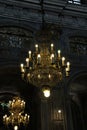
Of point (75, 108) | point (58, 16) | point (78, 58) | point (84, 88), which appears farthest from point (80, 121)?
point (58, 16)

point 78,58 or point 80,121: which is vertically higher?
point 78,58

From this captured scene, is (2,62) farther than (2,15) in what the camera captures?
No

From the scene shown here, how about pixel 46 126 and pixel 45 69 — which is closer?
pixel 45 69

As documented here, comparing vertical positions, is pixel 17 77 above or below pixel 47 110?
above

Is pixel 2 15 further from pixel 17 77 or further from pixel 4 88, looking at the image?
pixel 4 88

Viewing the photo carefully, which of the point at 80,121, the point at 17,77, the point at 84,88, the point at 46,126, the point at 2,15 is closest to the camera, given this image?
the point at 46,126

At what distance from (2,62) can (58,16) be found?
4.34 metres

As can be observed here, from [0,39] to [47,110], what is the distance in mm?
4153

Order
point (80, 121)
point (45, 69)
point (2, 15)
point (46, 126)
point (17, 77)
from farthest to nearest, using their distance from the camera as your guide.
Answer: point (80, 121), point (17, 77), point (2, 15), point (46, 126), point (45, 69)

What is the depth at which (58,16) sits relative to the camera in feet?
44.0

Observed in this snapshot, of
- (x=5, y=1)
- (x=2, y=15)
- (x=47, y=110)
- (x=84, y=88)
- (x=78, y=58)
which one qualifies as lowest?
(x=47, y=110)

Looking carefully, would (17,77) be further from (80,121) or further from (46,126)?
(80,121)

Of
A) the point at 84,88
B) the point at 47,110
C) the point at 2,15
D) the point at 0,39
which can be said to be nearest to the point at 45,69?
the point at 47,110

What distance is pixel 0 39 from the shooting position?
38.8 feet
